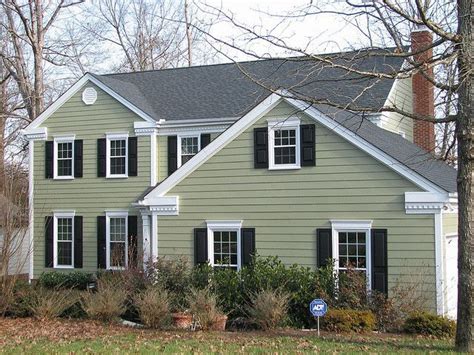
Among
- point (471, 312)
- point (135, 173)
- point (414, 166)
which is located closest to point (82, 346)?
point (471, 312)

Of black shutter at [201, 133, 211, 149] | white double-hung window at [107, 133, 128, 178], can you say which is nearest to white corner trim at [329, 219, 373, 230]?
black shutter at [201, 133, 211, 149]

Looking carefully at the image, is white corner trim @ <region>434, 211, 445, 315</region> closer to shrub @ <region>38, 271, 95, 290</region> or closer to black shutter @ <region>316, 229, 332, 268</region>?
black shutter @ <region>316, 229, 332, 268</region>

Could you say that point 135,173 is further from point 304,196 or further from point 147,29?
point 147,29

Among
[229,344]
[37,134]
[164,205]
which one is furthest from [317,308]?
[37,134]

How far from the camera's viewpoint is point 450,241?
17438 mm

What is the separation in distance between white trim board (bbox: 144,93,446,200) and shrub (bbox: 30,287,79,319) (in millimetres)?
4038

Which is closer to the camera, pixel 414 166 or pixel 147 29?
pixel 414 166

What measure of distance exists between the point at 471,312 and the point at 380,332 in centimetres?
445

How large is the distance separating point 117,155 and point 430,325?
1430cm

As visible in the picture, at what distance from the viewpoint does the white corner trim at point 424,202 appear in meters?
15.3

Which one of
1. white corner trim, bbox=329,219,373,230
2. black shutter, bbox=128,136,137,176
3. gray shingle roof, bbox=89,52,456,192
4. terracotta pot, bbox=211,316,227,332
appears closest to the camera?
terracotta pot, bbox=211,316,227,332

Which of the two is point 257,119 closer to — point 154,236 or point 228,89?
point 154,236

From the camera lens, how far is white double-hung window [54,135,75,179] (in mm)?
24844

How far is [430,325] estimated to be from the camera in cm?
1364
